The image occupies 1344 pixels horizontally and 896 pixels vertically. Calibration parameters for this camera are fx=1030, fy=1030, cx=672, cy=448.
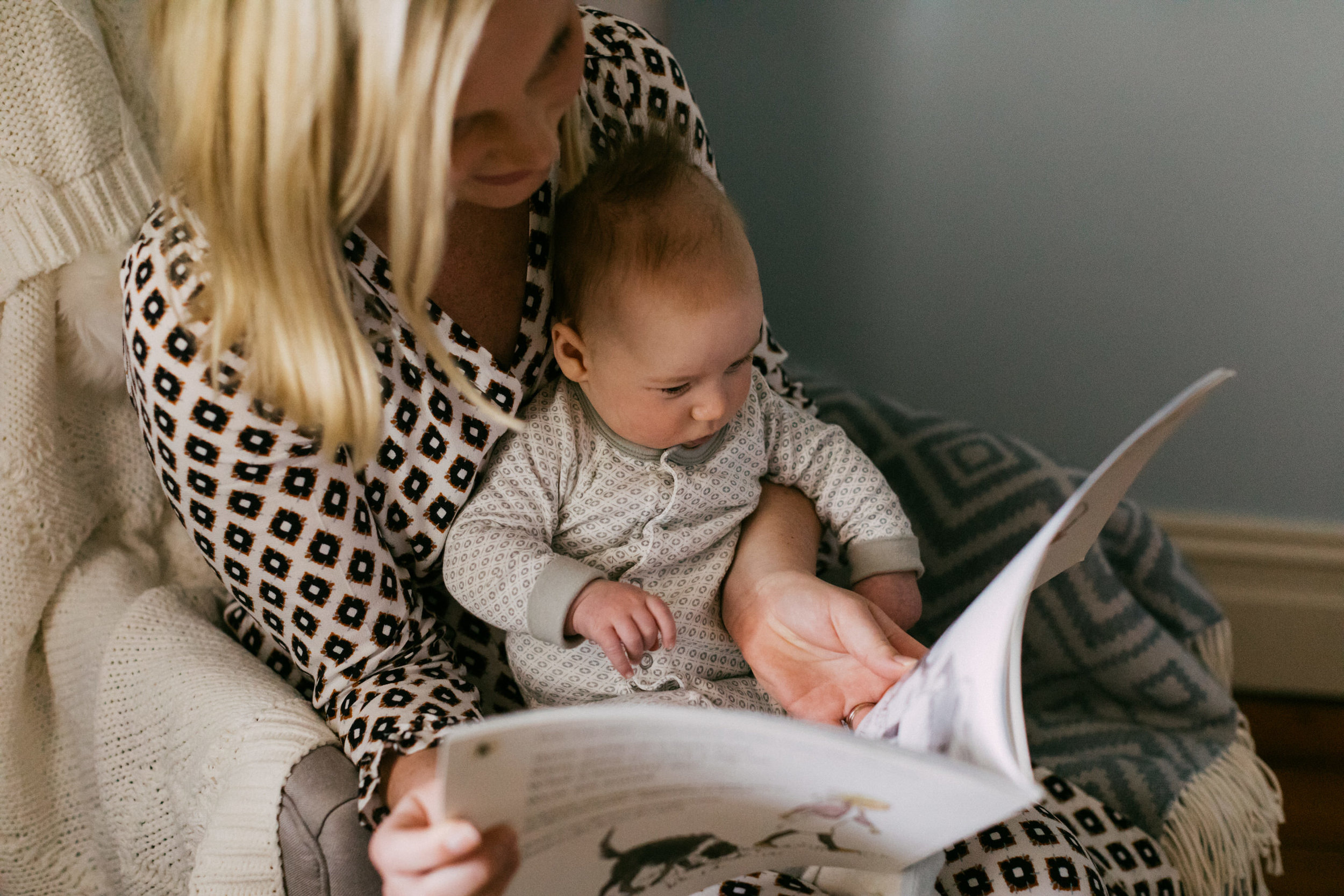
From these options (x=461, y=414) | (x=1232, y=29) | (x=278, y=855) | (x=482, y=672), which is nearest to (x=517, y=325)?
(x=461, y=414)

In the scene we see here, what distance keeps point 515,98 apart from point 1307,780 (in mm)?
1461

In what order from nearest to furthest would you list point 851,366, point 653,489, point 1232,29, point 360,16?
point 360,16
point 653,489
point 1232,29
point 851,366

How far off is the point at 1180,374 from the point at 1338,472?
0.27 m

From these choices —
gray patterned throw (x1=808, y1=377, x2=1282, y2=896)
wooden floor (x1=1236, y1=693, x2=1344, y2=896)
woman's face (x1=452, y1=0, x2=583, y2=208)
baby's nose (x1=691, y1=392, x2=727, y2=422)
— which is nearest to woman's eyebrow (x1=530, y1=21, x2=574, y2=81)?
woman's face (x1=452, y1=0, x2=583, y2=208)

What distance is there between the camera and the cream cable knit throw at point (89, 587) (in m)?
0.79

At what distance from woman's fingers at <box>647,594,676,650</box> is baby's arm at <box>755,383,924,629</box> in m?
0.24

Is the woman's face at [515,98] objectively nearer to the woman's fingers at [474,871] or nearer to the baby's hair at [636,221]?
the baby's hair at [636,221]

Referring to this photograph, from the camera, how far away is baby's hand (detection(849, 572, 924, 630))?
2.83ft

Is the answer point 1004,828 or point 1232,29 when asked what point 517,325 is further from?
point 1232,29

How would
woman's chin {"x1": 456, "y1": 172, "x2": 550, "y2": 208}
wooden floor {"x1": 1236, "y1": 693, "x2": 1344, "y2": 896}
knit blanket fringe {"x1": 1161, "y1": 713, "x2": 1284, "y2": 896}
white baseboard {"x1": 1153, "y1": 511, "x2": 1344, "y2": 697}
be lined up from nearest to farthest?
woman's chin {"x1": 456, "y1": 172, "x2": 550, "y2": 208}, knit blanket fringe {"x1": 1161, "y1": 713, "x2": 1284, "y2": 896}, wooden floor {"x1": 1236, "y1": 693, "x2": 1344, "y2": 896}, white baseboard {"x1": 1153, "y1": 511, "x2": 1344, "y2": 697}

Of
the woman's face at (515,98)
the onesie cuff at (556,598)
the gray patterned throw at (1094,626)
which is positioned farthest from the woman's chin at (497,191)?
the gray patterned throw at (1094,626)

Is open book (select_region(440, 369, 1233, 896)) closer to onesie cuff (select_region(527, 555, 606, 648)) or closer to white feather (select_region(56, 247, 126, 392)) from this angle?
onesie cuff (select_region(527, 555, 606, 648))

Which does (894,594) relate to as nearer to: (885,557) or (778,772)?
(885,557)

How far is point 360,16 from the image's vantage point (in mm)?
563
